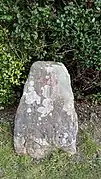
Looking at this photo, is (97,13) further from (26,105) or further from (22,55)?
(26,105)

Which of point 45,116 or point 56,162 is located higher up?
point 45,116

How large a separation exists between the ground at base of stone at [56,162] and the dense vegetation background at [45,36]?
655 mm

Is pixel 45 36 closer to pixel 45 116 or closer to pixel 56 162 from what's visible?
pixel 45 116

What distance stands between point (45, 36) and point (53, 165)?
1.37 m

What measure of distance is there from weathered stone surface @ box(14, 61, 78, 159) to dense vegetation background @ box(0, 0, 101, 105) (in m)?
0.40

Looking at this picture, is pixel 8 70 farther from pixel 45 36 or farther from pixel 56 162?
pixel 56 162

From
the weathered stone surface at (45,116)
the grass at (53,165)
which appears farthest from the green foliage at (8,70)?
the grass at (53,165)

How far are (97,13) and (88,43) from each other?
1.03 ft

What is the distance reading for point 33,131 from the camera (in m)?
3.41

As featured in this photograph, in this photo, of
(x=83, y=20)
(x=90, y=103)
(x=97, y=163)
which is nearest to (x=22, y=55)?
(x=83, y=20)

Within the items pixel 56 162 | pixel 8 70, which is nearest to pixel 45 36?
pixel 8 70

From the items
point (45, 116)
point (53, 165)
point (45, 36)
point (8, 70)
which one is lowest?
point (53, 165)

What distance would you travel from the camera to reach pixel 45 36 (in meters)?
3.83

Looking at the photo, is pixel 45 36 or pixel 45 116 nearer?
pixel 45 116
